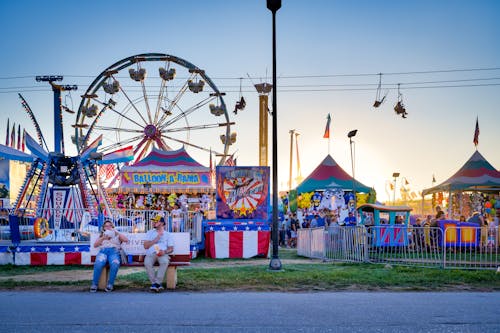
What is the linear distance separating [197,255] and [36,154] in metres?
8.56

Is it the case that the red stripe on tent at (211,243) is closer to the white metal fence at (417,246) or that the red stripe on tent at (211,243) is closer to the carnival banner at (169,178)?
the white metal fence at (417,246)

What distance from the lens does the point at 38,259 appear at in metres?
16.0

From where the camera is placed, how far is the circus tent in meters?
30.6

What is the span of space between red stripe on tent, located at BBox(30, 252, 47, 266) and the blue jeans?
6.27m

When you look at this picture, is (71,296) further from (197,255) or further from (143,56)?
(143,56)

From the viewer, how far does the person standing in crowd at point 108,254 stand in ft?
33.1

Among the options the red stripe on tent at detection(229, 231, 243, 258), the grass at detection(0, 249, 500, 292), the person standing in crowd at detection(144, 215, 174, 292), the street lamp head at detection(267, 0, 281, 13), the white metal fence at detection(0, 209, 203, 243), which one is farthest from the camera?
the red stripe on tent at detection(229, 231, 243, 258)

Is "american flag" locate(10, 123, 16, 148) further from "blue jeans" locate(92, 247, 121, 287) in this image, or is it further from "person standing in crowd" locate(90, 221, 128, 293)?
"blue jeans" locate(92, 247, 121, 287)

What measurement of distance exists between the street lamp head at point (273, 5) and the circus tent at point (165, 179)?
17.8 metres

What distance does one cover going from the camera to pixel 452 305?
26.7ft

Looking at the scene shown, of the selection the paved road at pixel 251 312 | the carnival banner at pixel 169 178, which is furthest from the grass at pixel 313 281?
the carnival banner at pixel 169 178

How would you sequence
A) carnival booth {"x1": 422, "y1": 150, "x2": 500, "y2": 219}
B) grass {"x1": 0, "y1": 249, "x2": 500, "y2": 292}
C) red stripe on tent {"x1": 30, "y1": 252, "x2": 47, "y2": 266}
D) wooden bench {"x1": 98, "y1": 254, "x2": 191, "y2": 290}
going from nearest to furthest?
wooden bench {"x1": 98, "y1": 254, "x2": 191, "y2": 290} → grass {"x1": 0, "y1": 249, "x2": 500, "y2": 292} → red stripe on tent {"x1": 30, "y1": 252, "x2": 47, "y2": 266} → carnival booth {"x1": 422, "y1": 150, "x2": 500, "y2": 219}

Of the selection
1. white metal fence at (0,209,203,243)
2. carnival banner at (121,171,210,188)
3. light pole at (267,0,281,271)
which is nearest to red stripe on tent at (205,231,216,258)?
white metal fence at (0,209,203,243)

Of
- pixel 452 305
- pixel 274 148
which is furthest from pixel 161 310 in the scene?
pixel 274 148
